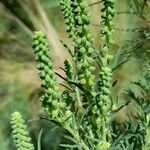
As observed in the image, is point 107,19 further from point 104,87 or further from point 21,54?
point 21,54

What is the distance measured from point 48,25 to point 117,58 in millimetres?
1085

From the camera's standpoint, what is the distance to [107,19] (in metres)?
0.58

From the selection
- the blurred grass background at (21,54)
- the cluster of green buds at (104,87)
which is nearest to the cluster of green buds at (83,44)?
the cluster of green buds at (104,87)

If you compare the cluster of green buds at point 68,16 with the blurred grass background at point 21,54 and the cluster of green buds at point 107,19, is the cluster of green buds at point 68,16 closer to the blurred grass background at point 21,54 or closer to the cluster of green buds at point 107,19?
the cluster of green buds at point 107,19

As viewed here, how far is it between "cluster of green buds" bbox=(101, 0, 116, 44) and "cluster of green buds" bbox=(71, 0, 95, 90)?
0.02m

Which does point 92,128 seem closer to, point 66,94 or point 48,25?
point 66,94

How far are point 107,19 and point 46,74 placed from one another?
4.1 inches

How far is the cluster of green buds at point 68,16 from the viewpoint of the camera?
1.96 ft

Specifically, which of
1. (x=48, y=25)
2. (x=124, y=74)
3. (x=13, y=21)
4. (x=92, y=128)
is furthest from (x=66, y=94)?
(x=13, y=21)

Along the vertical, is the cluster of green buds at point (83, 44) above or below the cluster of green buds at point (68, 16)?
below

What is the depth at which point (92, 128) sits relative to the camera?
2.02 feet

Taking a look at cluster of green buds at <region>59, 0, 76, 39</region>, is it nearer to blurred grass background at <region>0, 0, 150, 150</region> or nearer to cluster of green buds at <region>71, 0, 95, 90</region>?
cluster of green buds at <region>71, 0, 95, 90</region>

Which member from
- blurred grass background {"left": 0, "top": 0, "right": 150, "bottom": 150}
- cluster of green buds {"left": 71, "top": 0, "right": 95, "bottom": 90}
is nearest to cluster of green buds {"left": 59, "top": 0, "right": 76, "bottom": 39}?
cluster of green buds {"left": 71, "top": 0, "right": 95, "bottom": 90}

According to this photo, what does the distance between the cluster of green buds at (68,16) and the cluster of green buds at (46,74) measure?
0.29 ft
